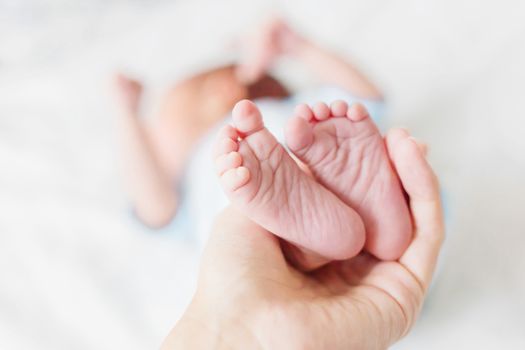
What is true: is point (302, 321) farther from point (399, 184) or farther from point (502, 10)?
point (502, 10)

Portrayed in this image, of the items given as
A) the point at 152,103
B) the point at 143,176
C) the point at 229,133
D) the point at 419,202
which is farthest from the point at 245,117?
Result: the point at 152,103

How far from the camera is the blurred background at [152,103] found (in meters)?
0.92

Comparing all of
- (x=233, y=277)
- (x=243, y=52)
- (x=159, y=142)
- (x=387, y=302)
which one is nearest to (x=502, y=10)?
(x=243, y=52)

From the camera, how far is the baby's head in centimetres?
121

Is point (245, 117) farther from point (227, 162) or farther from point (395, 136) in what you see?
point (395, 136)

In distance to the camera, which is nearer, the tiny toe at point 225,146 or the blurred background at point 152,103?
the tiny toe at point 225,146

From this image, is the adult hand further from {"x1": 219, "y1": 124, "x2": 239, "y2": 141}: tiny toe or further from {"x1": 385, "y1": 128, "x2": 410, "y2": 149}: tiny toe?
{"x1": 219, "y1": 124, "x2": 239, "y2": 141}: tiny toe

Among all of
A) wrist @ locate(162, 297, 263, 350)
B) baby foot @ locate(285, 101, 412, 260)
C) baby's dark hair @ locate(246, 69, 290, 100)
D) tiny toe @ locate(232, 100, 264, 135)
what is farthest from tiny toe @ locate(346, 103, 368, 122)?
baby's dark hair @ locate(246, 69, 290, 100)

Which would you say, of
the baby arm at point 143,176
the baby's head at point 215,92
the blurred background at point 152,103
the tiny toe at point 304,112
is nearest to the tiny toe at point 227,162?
the tiny toe at point 304,112

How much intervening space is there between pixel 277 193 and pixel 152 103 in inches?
30.5

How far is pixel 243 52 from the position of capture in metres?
1.30

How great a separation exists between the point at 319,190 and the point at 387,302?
14 centimetres

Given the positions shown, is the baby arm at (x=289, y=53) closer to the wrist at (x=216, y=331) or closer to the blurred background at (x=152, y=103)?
the blurred background at (x=152, y=103)

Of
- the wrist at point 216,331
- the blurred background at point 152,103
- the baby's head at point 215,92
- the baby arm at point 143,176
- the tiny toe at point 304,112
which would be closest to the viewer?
the wrist at point 216,331
